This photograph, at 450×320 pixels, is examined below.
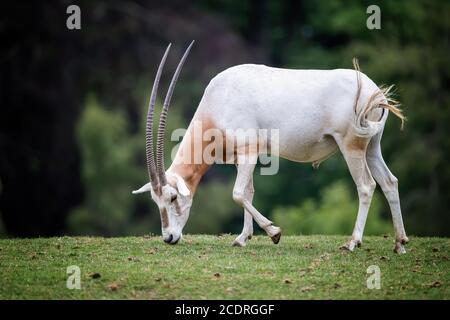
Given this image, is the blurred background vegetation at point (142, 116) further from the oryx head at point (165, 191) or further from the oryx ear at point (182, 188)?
the oryx head at point (165, 191)

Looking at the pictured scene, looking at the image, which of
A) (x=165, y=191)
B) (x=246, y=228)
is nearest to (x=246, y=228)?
(x=246, y=228)

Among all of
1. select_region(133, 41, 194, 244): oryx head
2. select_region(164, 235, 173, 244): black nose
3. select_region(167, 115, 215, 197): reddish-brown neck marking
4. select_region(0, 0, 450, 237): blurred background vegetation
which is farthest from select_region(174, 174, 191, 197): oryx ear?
select_region(0, 0, 450, 237): blurred background vegetation

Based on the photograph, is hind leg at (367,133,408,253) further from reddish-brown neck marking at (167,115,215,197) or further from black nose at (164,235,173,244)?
black nose at (164,235,173,244)

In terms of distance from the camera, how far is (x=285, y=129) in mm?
12383

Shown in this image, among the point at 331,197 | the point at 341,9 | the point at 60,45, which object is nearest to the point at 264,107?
the point at 331,197

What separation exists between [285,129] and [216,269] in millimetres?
2439

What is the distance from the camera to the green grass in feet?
32.0

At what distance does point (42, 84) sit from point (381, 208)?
1278 centimetres

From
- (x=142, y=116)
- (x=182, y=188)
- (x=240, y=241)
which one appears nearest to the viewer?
(x=182, y=188)

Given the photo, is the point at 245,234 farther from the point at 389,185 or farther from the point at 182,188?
the point at 389,185

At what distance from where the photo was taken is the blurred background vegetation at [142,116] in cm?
3362

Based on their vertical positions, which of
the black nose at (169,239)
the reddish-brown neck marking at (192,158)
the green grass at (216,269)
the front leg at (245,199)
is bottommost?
the green grass at (216,269)

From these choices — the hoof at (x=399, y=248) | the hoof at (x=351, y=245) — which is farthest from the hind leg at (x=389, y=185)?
the hoof at (x=351, y=245)

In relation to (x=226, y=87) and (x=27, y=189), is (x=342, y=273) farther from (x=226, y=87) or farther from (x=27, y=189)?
(x=27, y=189)
